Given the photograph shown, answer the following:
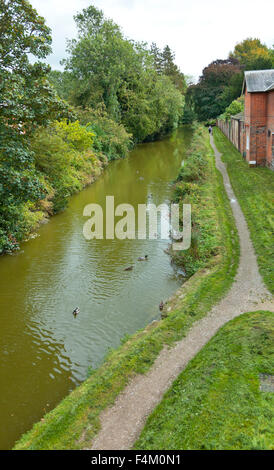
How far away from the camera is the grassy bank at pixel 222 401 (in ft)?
19.1

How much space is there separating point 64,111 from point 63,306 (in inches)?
281

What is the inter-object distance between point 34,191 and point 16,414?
7151 mm

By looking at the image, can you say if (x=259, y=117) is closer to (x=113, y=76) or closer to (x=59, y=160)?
(x=59, y=160)

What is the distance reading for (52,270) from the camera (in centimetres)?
1567

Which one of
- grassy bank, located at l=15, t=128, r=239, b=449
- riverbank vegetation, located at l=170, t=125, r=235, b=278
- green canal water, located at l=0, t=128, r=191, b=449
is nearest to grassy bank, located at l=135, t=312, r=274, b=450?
grassy bank, located at l=15, t=128, r=239, b=449

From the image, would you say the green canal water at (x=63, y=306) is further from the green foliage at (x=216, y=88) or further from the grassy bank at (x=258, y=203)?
the green foliage at (x=216, y=88)

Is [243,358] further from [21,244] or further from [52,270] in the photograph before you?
[21,244]

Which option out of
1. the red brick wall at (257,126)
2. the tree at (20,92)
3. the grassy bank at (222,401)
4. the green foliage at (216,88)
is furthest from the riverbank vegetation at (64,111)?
the green foliage at (216,88)

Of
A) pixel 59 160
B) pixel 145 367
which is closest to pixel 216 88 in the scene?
pixel 59 160

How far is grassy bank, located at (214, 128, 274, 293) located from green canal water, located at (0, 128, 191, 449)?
3363 millimetres

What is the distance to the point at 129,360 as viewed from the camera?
8461 mm

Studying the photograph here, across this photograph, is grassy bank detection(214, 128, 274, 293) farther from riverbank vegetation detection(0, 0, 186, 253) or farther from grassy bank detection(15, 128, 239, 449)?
riverbank vegetation detection(0, 0, 186, 253)

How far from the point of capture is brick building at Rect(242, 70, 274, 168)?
26481 mm

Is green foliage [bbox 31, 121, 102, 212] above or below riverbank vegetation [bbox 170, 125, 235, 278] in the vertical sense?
above
